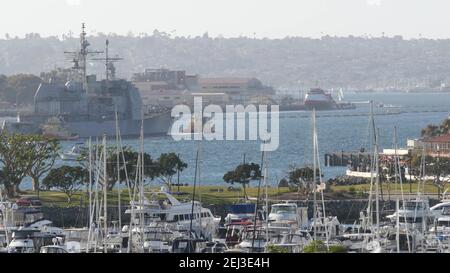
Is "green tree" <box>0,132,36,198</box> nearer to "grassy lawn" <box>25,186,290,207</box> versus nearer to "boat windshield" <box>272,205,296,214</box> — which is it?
"grassy lawn" <box>25,186,290,207</box>

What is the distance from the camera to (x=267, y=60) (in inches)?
7490

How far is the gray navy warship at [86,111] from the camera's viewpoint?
243ft

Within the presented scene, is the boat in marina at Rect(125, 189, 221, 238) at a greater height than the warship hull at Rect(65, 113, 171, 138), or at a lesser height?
greater

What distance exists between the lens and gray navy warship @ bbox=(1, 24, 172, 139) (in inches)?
2913

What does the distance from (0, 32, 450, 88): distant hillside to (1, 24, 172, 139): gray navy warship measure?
292 feet

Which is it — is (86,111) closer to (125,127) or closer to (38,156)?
(125,127)

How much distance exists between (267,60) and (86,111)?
11707 centimetres

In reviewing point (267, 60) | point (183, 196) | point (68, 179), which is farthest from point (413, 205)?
point (267, 60)

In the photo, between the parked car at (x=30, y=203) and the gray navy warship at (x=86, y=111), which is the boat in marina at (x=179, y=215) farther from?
the gray navy warship at (x=86, y=111)

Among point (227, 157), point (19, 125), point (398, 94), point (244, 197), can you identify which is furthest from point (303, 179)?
point (398, 94)

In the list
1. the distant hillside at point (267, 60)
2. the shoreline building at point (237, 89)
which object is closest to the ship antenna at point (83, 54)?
the shoreline building at point (237, 89)

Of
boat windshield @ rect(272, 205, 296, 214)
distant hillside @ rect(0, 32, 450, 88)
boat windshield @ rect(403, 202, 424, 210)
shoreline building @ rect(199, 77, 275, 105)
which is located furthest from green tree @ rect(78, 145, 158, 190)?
distant hillside @ rect(0, 32, 450, 88)
